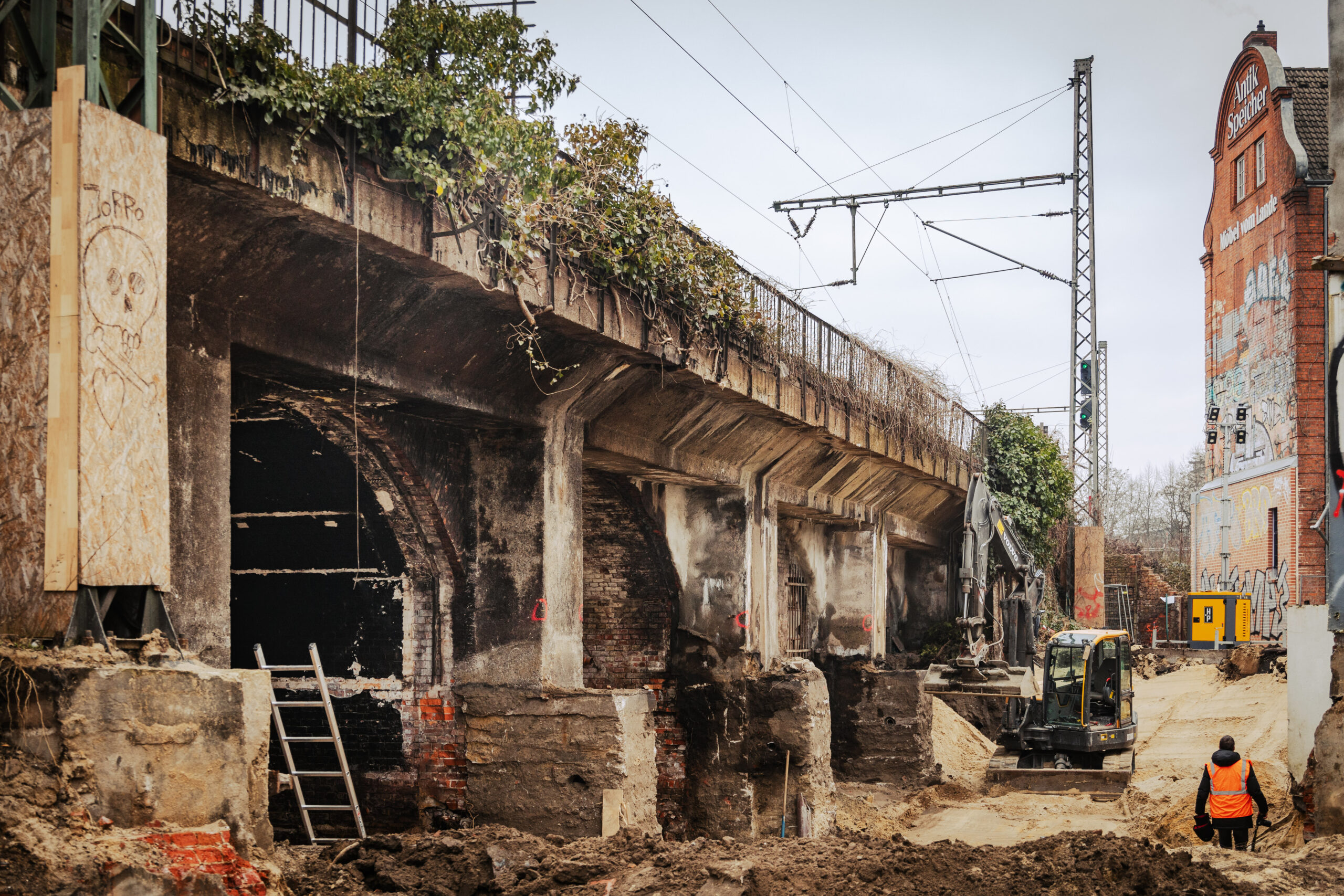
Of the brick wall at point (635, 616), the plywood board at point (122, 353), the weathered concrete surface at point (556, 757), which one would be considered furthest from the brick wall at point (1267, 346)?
the plywood board at point (122, 353)

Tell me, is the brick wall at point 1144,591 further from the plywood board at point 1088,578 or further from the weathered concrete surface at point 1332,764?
the weathered concrete surface at point 1332,764

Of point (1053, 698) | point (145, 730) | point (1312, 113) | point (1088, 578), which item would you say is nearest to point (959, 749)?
point (1053, 698)

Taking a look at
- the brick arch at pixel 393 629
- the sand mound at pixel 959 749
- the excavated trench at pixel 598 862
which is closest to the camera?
the excavated trench at pixel 598 862

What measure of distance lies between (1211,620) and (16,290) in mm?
31720

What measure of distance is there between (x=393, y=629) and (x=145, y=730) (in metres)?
5.40

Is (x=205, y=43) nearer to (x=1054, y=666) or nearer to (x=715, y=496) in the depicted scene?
(x=715, y=496)

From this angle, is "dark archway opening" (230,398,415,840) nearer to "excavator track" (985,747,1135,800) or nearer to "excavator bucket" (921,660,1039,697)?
"excavator bucket" (921,660,1039,697)

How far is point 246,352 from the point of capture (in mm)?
7422

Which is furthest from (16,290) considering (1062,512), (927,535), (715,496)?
(1062,512)

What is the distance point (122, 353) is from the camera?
5.16m

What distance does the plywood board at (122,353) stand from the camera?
5.01 meters

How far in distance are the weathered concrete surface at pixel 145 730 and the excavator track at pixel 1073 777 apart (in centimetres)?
1420

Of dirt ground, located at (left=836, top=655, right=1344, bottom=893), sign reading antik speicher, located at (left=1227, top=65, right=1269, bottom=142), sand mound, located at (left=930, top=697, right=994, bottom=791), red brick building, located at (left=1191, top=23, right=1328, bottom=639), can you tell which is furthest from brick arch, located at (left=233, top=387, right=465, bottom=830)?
sign reading antik speicher, located at (left=1227, top=65, right=1269, bottom=142)

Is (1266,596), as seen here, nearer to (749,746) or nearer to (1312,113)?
(1312,113)
